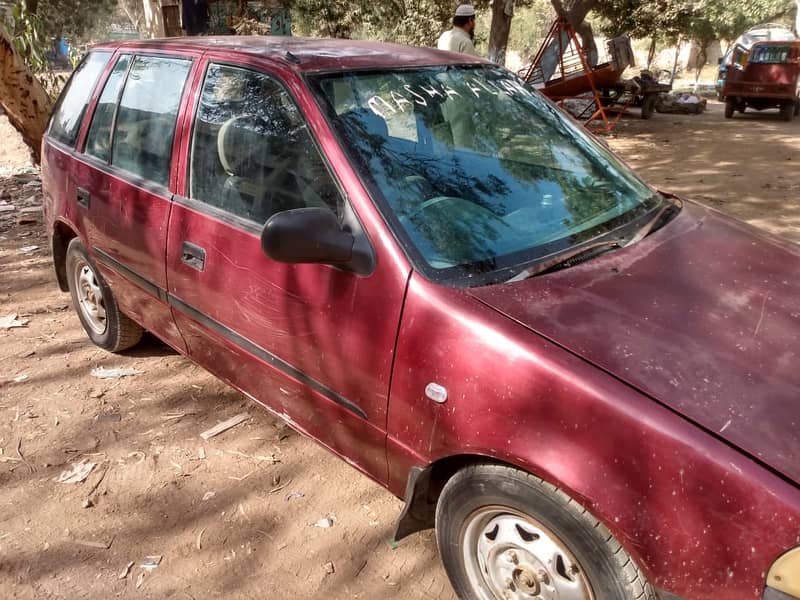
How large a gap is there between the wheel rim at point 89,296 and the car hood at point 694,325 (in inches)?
111

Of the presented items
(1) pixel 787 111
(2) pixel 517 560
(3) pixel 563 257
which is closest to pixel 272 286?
(3) pixel 563 257

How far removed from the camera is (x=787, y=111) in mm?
16000

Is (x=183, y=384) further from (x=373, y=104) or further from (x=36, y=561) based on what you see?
(x=373, y=104)

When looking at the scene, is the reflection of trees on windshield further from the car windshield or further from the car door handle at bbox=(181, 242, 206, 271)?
the car door handle at bbox=(181, 242, 206, 271)

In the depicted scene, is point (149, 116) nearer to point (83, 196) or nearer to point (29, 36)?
point (83, 196)

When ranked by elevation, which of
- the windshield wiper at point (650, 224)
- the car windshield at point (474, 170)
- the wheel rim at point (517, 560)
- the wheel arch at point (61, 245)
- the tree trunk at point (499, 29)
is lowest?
the wheel rim at point (517, 560)

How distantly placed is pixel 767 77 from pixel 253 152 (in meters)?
17.0

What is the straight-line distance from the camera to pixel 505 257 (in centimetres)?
221

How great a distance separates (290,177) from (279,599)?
158 centimetres

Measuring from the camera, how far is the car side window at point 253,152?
2432mm

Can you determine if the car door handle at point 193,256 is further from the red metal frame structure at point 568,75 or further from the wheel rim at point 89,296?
the red metal frame structure at point 568,75

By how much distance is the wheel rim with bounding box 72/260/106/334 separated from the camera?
394 cm

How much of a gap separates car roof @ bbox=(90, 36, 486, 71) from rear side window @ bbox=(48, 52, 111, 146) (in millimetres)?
457

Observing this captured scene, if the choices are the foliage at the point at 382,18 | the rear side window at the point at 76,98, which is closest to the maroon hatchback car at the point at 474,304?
the rear side window at the point at 76,98
